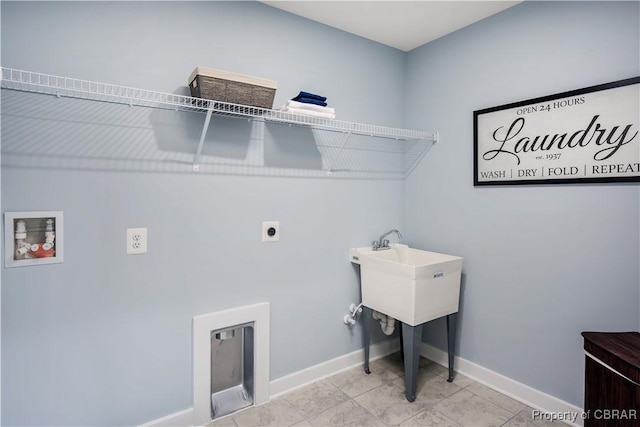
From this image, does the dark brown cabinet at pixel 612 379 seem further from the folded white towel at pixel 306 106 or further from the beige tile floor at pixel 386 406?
the folded white towel at pixel 306 106

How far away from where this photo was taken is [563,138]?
6.14 ft

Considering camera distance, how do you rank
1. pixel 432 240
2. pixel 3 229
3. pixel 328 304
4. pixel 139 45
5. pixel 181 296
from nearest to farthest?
pixel 3 229 → pixel 139 45 → pixel 181 296 → pixel 328 304 → pixel 432 240

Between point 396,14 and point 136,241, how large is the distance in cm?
202

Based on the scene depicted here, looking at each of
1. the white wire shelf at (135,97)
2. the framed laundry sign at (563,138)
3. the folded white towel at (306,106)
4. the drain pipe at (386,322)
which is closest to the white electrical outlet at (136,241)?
the white wire shelf at (135,97)

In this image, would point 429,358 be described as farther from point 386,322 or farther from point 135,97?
point 135,97

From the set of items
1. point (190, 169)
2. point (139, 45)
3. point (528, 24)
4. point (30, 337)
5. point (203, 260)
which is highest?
point (528, 24)

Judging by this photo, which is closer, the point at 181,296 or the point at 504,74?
the point at 181,296

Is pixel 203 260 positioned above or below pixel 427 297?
above

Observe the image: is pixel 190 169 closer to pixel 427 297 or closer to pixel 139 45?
pixel 139 45

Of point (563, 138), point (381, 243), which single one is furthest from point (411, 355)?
point (563, 138)

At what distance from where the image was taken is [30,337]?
1434 millimetres

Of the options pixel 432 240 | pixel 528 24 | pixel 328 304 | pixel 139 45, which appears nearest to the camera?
pixel 139 45

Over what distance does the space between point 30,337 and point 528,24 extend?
300cm

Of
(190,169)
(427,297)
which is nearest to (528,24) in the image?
(427,297)
